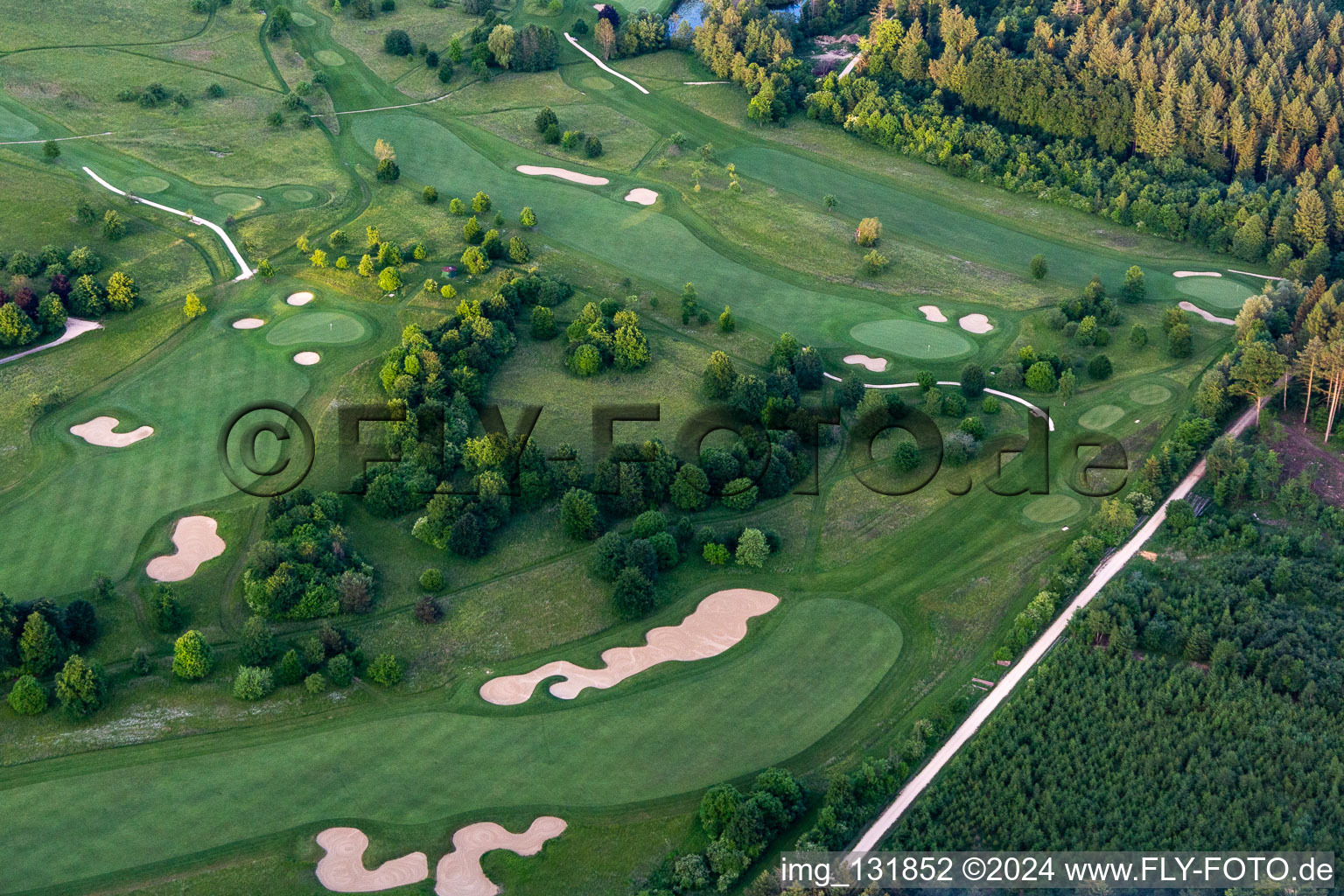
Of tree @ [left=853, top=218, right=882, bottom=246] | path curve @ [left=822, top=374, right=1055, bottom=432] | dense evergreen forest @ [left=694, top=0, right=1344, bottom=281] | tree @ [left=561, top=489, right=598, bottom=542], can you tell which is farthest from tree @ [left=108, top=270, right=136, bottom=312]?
dense evergreen forest @ [left=694, top=0, right=1344, bottom=281]

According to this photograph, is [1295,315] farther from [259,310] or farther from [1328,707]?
[259,310]

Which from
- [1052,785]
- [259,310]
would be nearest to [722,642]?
[1052,785]

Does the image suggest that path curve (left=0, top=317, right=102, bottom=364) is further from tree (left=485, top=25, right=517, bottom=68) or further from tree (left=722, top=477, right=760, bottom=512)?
tree (left=485, top=25, right=517, bottom=68)

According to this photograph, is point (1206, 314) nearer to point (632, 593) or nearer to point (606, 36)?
point (632, 593)

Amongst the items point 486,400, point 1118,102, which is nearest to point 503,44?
point 486,400

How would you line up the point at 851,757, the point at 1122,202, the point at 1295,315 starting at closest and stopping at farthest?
the point at 851,757 → the point at 1295,315 → the point at 1122,202

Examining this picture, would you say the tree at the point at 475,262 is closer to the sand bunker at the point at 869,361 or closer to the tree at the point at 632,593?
the sand bunker at the point at 869,361

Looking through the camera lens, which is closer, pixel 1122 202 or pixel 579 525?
pixel 579 525
